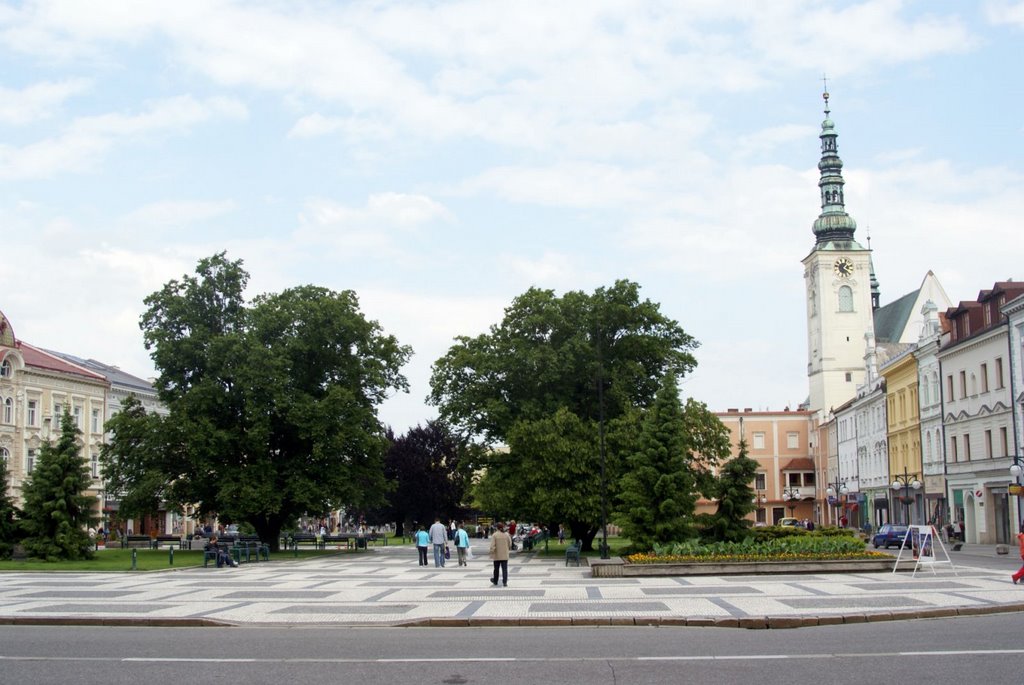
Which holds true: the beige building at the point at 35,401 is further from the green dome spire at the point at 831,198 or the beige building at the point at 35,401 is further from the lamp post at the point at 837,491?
the green dome spire at the point at 831,198

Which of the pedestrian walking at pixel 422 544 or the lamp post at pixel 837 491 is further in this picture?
the lamp post at pixel 837 491

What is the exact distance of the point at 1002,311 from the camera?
2051 inches

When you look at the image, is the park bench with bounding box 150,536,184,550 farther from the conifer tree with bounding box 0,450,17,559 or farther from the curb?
the curb

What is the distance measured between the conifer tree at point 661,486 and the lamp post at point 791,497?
75.6 metres

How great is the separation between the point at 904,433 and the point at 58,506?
51.6 meters

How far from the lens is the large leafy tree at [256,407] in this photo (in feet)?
167

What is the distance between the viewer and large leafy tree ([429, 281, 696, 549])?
45656 mm

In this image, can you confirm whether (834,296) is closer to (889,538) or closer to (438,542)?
(889,538)

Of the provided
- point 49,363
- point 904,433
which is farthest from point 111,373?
point 904,433

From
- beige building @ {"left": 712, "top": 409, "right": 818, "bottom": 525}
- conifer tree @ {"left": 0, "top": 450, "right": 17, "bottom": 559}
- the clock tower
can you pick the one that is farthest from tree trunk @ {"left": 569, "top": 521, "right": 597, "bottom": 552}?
the clock tower

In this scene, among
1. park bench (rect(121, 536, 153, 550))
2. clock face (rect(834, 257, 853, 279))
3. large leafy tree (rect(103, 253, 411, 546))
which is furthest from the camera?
clock face (rect(834, 257, 853, 279))

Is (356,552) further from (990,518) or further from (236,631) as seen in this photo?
(236,631)

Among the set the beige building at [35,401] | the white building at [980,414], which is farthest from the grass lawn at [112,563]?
the white building at [980,414]

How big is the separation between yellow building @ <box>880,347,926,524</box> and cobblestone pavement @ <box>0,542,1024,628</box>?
35.3 metres
